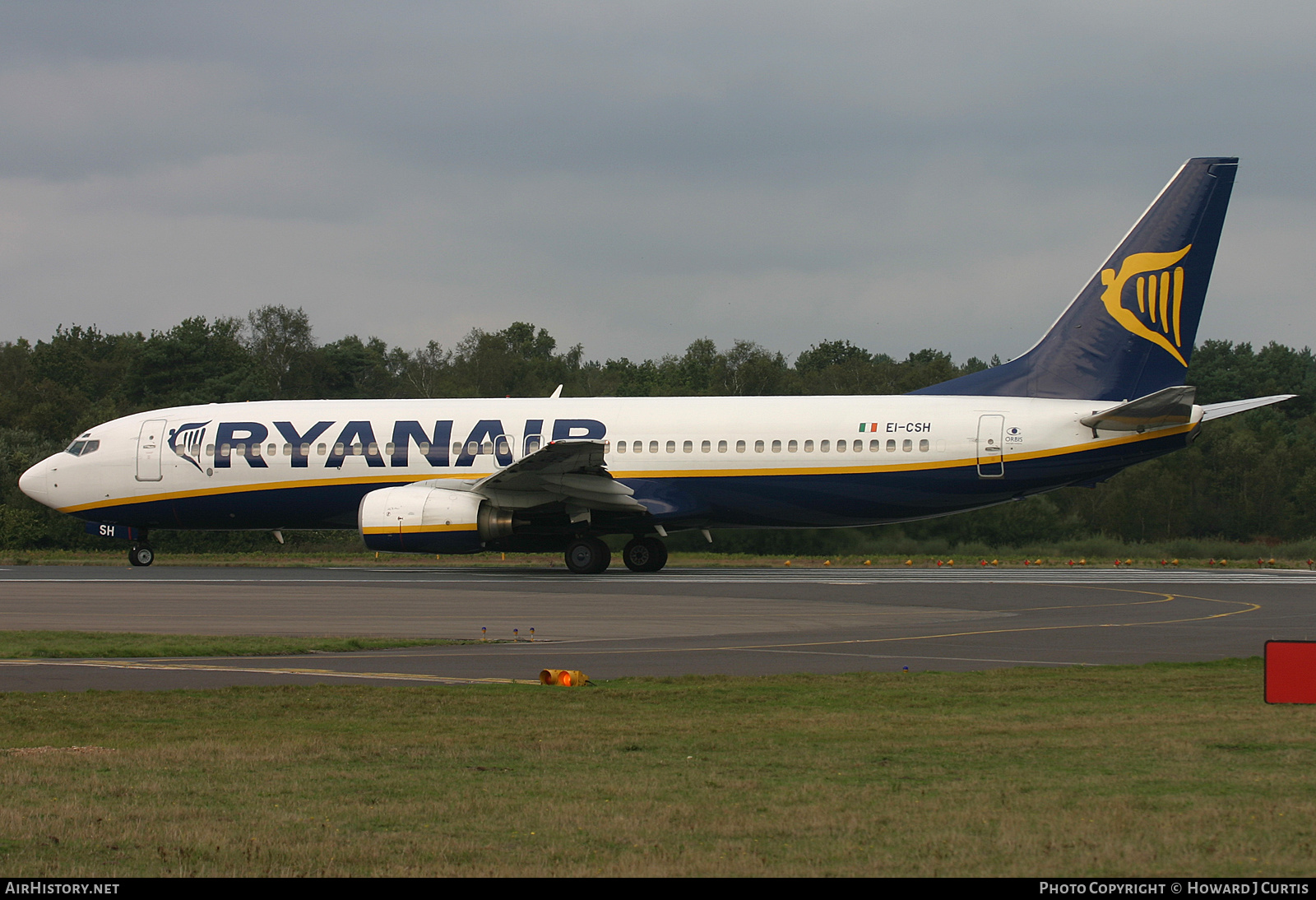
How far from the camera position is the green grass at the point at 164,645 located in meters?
13.8

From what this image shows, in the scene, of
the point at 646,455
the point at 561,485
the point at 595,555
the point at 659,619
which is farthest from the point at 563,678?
the point at 646,455

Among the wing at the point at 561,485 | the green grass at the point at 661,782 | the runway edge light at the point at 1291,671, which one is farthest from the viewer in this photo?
the wing at the point at 561,485

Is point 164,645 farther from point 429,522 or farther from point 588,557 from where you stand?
point 588,557

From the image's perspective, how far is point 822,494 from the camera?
28344mm

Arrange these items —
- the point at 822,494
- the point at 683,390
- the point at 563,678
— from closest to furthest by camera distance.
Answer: the point at 563,678
the point at 822,494
the point at 683,390

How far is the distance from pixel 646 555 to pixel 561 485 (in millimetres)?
3277

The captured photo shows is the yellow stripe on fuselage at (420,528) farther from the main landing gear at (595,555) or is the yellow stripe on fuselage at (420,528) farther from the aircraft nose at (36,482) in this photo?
the aircraft nose at (36,482)

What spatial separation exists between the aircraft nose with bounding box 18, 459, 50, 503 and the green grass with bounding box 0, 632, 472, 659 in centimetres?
1858

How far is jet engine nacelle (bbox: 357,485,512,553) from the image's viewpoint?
2741 centimetres

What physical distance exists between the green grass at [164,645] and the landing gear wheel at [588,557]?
13563mm

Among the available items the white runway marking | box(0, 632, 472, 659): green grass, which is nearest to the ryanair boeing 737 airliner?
the white runway marking

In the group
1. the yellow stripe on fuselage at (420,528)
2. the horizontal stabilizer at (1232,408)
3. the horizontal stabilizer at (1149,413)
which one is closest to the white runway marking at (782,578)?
the yellow stripe on fuselage at (420,528)

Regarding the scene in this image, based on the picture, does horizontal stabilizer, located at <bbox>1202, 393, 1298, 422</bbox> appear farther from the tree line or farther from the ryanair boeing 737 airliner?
the tree line

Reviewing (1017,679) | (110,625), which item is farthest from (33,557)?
(1017,679)
